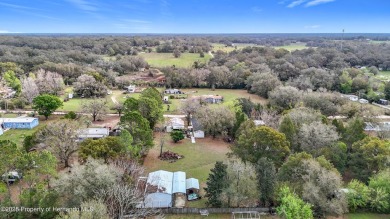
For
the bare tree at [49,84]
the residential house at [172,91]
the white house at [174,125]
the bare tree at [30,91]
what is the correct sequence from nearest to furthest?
1. the white house at [174,125]
2. the bare tree at [30,91]
3. the bare tree at [49,84]
4. the residential house at [172,91]

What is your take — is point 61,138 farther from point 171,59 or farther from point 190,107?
point 171,59

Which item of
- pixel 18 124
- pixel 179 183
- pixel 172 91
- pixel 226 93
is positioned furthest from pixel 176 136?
pixel 226 93

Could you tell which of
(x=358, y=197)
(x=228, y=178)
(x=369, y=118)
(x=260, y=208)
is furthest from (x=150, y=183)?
(x=369, y=118)

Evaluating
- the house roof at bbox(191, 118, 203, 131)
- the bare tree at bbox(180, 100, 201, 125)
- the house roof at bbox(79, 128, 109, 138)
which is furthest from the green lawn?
the house roof at bbox(79, 128, 109, 138)

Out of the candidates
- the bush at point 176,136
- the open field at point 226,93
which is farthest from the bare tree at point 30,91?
the bush at point 176,136

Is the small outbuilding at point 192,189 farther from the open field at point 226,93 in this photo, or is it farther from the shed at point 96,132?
the open field at point 226,93

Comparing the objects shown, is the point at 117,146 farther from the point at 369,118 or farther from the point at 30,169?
the point at 369,118

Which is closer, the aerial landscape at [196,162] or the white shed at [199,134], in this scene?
the aerial landscape at [196,162]

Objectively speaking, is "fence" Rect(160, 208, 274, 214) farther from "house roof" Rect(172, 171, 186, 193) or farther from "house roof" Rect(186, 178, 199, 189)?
"house roof" Rect(186, 178, 199, 189)
